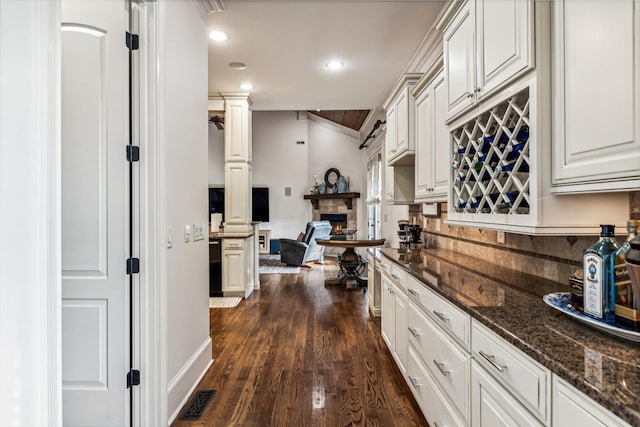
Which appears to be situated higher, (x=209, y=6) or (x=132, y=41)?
(x=209, y=6)

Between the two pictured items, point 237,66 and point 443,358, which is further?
point 237,66

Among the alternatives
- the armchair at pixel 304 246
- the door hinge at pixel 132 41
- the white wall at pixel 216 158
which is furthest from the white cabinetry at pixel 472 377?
the white wall at pixel 216 158

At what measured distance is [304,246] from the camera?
24.1 feet

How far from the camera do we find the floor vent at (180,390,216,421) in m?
2.04

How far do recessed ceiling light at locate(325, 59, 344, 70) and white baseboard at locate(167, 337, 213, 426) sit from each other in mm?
3011

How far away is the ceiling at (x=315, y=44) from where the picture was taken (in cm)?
272

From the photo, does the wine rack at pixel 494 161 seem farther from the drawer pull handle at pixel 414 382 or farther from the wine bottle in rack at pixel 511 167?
the drawer pull handle at pixel 414 382

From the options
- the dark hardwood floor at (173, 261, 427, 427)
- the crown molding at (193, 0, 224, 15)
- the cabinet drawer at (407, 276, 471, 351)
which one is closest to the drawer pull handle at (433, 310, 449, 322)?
the cabinet drawer at (407, 276, 471, 351)

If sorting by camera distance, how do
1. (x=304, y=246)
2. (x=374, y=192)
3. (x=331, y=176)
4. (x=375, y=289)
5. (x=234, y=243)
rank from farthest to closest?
(x=331, y=176) < (x=374, y=192) < (x=304, y=246) < (x=234, y=243) < (x=375, y=289)

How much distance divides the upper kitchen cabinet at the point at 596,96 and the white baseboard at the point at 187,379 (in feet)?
7.34

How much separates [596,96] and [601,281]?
1.87 feet

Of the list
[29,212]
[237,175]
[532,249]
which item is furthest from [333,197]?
[29,212]

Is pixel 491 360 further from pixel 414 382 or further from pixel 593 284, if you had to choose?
pixel 414 382

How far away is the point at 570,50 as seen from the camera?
116cm
